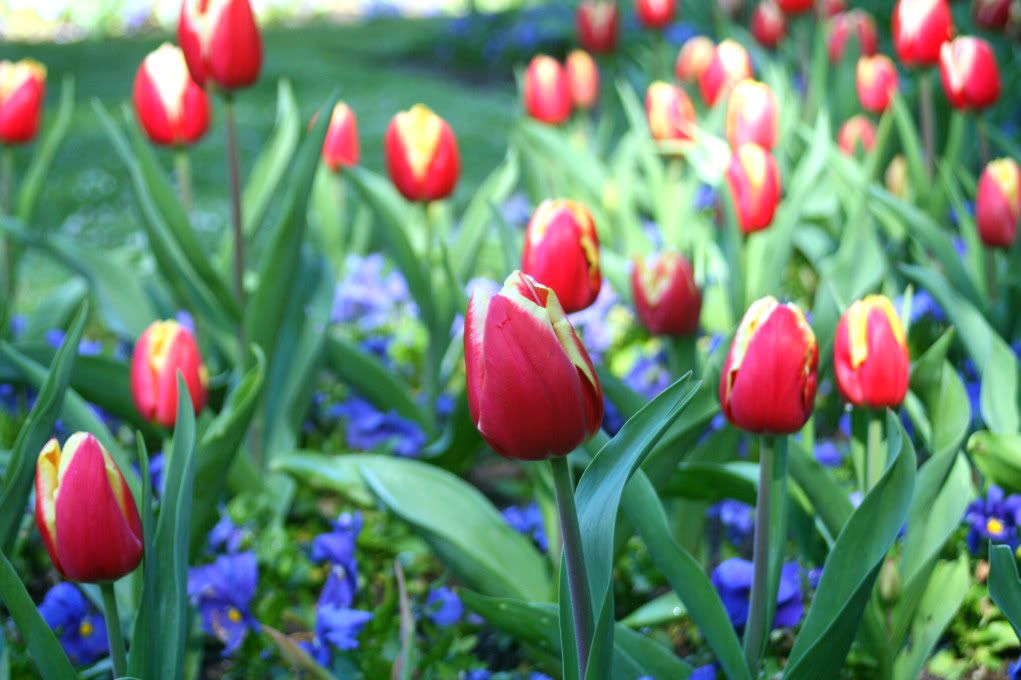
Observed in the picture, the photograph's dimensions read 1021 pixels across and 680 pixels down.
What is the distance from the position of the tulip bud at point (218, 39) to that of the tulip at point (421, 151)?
0.96 feet

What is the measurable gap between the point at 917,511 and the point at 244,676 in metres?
0.93

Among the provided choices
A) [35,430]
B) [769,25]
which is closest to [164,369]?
[35,430]

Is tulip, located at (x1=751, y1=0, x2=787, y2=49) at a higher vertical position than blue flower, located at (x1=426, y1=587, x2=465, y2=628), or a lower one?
higher

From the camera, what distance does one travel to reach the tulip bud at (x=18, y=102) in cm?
211

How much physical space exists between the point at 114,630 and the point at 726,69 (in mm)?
1912

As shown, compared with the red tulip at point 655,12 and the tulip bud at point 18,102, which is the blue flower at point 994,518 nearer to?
the tulip bud at point 18,102

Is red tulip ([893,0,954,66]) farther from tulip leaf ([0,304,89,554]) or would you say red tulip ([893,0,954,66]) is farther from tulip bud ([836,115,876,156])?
tulip leaf ([0,304,89,554])

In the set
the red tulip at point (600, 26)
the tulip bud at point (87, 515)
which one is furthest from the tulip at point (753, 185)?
the red tulip at point (600, 26)

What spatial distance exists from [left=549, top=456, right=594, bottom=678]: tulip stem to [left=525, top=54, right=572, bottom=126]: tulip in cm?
191

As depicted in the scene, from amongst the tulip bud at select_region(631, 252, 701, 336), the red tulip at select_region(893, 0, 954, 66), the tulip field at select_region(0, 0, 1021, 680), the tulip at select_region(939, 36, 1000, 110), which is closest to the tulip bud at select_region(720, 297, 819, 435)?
the tulip field at select_region(0, 0, 1021, 680)

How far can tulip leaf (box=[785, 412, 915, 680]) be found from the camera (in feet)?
3.59

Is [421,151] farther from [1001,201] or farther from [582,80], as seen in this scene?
[582,80]

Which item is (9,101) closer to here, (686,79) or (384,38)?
(686,79)

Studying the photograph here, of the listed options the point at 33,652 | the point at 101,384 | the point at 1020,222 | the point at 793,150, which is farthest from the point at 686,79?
the point at 33,652
